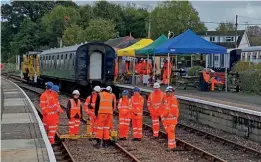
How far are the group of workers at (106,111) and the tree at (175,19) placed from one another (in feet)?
239

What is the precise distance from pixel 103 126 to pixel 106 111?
1.62 ft

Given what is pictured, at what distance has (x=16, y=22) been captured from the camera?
352 ft

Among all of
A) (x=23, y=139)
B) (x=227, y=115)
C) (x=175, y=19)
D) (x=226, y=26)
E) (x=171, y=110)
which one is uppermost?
(x=226, y=26)

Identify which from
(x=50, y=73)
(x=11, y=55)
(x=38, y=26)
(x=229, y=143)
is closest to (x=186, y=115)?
(x=229, y=143)

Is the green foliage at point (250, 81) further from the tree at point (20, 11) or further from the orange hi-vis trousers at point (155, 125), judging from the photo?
the tree at point (20, 11)

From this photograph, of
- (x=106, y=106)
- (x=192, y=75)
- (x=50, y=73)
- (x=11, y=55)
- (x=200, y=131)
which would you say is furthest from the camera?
(x=11, y=55)

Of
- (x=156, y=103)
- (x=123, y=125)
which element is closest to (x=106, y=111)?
(x=123, y=125)

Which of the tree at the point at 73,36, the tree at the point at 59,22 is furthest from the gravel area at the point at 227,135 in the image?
the tree at the point at 59,22

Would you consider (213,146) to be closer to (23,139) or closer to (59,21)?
(23,139)

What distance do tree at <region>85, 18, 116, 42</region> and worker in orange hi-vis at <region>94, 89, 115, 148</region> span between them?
177 ft

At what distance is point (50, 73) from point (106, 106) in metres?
22.3

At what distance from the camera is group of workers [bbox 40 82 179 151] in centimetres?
1284

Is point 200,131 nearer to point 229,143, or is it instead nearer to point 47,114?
point 229,143

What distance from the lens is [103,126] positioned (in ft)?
43.0
